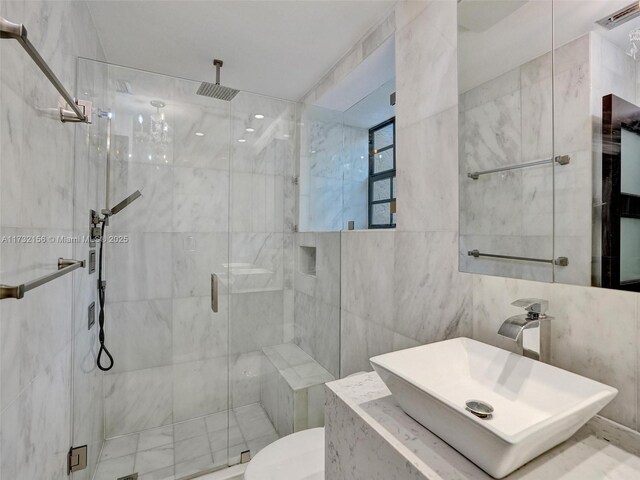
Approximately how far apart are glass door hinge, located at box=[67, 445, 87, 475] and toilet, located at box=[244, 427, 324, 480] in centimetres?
86

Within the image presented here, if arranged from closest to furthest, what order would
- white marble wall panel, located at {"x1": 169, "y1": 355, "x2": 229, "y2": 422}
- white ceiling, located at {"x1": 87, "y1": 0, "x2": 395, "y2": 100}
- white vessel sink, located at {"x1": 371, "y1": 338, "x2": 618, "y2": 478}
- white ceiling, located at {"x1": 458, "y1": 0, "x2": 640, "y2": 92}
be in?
white vessel sink, located at {"x1": 371, "y1": 338, "x2": 618, "y2": 478}
white ceiling, located at {"x1": 458, "y1": 0, "x2": 640, "y2": 92}
white ceiling, located at {"x1": 87, "y1": 0, "x2": 395, "y2": 100}
white marble wall panel, located at {"x1": 169, "y1": 355, "x2": 229, "y2": 422}

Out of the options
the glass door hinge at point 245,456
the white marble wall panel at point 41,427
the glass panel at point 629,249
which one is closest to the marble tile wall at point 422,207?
the glass panel at point 629,249

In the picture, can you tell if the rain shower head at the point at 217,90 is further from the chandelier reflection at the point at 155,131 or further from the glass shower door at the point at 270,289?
the chandelier reflection at the point at 155,131

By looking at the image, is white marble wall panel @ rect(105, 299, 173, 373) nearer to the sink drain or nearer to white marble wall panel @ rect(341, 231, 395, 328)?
→ white marble wall panel @ rect(341, 231, 395, 328)

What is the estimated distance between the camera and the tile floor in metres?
1.88

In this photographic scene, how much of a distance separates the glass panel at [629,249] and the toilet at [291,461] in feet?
4.47

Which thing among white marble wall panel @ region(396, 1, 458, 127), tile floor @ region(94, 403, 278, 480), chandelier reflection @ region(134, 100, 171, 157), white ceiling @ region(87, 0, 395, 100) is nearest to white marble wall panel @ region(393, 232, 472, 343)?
white marble wall panel @ region(396, 1, 458, 127)

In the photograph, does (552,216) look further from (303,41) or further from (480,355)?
(303,41)

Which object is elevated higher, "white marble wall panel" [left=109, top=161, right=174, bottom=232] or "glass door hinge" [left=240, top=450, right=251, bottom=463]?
"white marble wall panel" [left=109, top=161, right=174, bottom=232]

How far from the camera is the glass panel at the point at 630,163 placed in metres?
0.79

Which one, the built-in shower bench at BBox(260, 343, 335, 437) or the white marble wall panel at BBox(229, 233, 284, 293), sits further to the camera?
the white marble wall panel at BBox(229, 233, 284, 293)

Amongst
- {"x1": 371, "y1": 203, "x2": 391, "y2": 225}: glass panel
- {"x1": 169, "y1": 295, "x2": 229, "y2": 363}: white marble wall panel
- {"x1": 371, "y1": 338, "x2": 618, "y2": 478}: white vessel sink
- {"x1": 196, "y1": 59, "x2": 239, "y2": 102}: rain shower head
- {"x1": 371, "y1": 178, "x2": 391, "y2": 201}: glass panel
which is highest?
{"x1": 196, "y1": 59, "x2": 239, "y2": 102}: rain shower head

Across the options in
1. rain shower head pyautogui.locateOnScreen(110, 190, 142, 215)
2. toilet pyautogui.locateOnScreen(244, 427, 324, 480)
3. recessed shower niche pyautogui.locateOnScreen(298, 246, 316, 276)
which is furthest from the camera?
recessed shower niche pyautogui.locateOnScreen(298, 246, 316, 276)

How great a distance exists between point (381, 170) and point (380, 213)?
35cm
